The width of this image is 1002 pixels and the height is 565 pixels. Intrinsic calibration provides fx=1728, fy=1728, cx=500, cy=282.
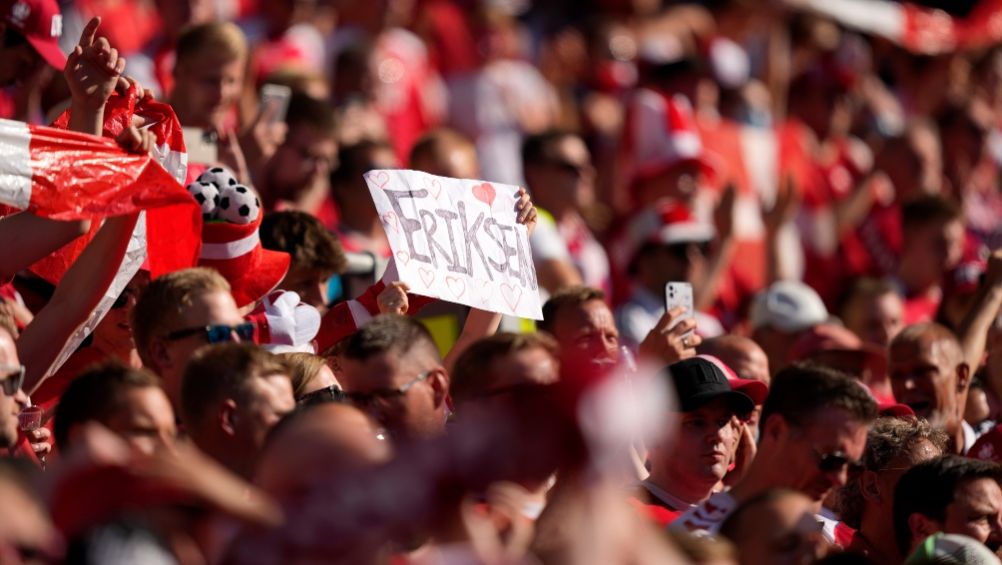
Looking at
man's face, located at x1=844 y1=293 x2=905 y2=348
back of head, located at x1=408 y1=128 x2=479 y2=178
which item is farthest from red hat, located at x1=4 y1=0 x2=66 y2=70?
man's face, located at x1=844 y1=293 x2=905 y2=348

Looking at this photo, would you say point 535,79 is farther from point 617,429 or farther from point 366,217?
point 617,429

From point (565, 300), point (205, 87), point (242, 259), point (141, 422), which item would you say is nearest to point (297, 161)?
point (205, 87)

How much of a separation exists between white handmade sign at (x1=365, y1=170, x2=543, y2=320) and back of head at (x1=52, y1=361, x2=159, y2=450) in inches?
50.6

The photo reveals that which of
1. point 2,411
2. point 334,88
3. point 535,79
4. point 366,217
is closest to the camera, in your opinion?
point 2,411

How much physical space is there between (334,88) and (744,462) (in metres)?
4.27

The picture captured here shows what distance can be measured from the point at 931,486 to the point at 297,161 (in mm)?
3194

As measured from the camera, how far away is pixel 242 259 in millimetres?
5863

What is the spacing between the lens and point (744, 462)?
5996 millimetres

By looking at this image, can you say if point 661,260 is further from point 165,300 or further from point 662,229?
point 165,300

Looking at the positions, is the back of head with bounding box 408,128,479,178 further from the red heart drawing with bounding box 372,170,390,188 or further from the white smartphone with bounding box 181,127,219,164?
the red heart drawing with bounding box 372,170,390,188

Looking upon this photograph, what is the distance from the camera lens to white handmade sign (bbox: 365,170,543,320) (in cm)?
550

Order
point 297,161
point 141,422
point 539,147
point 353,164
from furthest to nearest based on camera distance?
point 539,147, point 353,164, point 297,161, point 141,422

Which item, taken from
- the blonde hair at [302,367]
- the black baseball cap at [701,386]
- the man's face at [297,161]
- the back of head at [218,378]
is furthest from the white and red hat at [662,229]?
the back of head at [218,378]

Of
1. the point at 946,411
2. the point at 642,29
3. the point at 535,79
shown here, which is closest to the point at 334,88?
the point at 535,79
